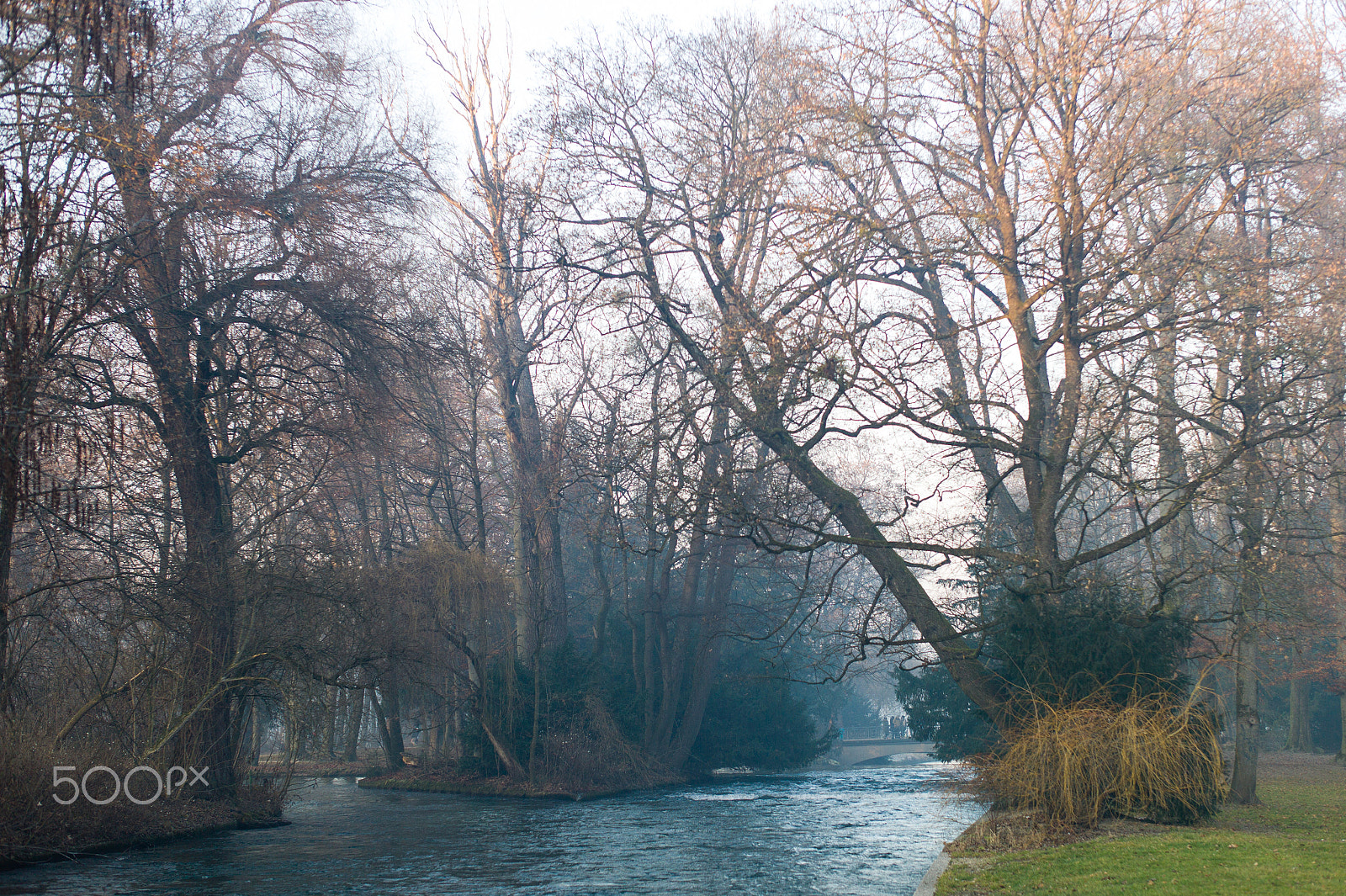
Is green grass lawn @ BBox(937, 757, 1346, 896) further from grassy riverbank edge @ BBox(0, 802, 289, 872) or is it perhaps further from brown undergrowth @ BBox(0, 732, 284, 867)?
grassy riverbank edge @ BBox(0, 802, 289, 872)

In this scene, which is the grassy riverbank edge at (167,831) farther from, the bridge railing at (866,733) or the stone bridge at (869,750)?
the bridge railing at (866,733)

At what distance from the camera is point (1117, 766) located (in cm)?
1094

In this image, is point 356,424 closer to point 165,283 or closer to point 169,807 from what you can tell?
point 165,283

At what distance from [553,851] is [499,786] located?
39.0 feet

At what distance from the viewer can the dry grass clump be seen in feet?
35.4

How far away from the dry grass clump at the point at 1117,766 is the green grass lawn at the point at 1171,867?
374mm

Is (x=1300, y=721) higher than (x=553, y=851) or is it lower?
lower

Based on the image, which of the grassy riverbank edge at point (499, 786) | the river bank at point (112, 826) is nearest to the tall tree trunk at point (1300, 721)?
the grassy riverbank edge at point (499, 786)

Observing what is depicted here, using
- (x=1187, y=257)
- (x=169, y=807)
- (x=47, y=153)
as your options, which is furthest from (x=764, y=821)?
(x=47, y=153)

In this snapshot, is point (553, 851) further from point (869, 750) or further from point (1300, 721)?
point (869, 750)

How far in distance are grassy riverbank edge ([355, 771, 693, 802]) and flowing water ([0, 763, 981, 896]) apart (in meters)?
1.40

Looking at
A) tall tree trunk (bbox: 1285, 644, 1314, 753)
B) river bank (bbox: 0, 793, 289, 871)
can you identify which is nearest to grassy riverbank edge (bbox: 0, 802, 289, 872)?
river bank (bbox: 0, 793, 289, 871)

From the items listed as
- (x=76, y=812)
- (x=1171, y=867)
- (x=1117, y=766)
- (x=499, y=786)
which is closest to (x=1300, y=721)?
(x=499, y=786)

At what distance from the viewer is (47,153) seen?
9430mm
